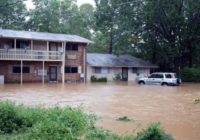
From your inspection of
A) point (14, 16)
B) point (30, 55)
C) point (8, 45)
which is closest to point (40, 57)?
point (30, 55)

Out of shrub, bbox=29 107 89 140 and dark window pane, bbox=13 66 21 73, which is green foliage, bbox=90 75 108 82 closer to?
dark window pane, bbox=13 66 21 73

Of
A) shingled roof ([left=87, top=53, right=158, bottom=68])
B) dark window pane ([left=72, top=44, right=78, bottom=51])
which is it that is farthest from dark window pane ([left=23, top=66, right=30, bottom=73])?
shingled roof ([left=87, top=53, right=158, bottom=68])

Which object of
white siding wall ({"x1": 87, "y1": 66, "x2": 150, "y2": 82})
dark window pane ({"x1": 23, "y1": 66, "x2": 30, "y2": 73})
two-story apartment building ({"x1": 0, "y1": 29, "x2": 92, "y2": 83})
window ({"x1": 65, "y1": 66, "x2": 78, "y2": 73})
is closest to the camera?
two-story apartment building ({"x1": 0, "y1": 29, "x2": 92, "y2": 83})

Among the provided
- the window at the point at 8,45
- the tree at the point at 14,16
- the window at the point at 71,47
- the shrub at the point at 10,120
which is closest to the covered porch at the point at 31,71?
the window at the point at 8,45

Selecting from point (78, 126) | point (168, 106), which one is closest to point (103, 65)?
point (168, 106)

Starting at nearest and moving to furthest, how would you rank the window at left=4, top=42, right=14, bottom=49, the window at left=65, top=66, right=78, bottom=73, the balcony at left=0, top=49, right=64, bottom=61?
the balcony at left=0, top=49, right=64, bottom=61
the window at left=4, top=42, right=14, bottom=49
the window at left=65, top=66, right=78, bottom=73

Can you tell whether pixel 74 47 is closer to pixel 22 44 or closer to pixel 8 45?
pixel 22 44

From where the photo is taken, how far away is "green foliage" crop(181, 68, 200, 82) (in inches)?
1947

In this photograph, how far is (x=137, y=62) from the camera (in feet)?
181

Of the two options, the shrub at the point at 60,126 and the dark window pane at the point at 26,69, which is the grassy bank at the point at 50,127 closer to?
the shrub at the point at 60,126

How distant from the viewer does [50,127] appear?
357 inches

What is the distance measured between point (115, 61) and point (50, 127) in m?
45.0

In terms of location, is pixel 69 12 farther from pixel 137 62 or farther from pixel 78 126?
pixel 78 126

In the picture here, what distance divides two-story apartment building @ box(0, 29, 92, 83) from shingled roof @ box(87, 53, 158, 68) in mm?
2575
